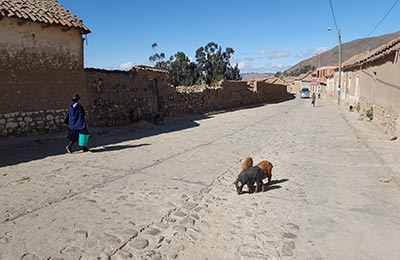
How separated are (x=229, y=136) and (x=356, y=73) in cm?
1713

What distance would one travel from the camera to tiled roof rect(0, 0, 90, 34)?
10742 mm

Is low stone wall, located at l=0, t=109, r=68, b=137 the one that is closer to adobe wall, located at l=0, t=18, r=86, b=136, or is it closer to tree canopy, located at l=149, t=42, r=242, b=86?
adobe wall, located at l=0, t=18, r=86, b=136

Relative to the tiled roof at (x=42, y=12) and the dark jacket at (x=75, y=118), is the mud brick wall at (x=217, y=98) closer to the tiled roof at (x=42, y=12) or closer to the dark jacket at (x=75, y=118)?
the tiled roof at (x=42, y=12)

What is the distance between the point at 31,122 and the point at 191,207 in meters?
8.59

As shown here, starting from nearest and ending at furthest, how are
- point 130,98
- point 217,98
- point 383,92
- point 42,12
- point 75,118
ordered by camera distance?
point 75,118 < point 42,12 < point 383,92 < point 130,98 < point 217,98

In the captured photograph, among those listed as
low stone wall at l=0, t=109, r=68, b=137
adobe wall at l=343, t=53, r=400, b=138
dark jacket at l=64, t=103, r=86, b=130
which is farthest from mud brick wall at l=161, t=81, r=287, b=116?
adobe wall at l=343, t=53, r=400, b=138

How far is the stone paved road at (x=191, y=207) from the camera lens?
12.9 ft

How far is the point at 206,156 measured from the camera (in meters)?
9.23

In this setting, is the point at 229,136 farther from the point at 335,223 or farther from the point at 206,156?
the point at 335,223

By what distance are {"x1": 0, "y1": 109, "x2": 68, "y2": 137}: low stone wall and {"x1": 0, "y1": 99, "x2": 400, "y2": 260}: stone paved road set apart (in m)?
1.28

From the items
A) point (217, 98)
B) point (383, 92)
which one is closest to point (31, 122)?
point (383, 92)

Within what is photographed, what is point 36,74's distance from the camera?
11.6 metres

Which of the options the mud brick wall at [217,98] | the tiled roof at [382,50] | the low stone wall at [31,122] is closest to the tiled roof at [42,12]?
the low stone wall at [31,122]

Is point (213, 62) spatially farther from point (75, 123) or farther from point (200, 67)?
point (75, 123)
